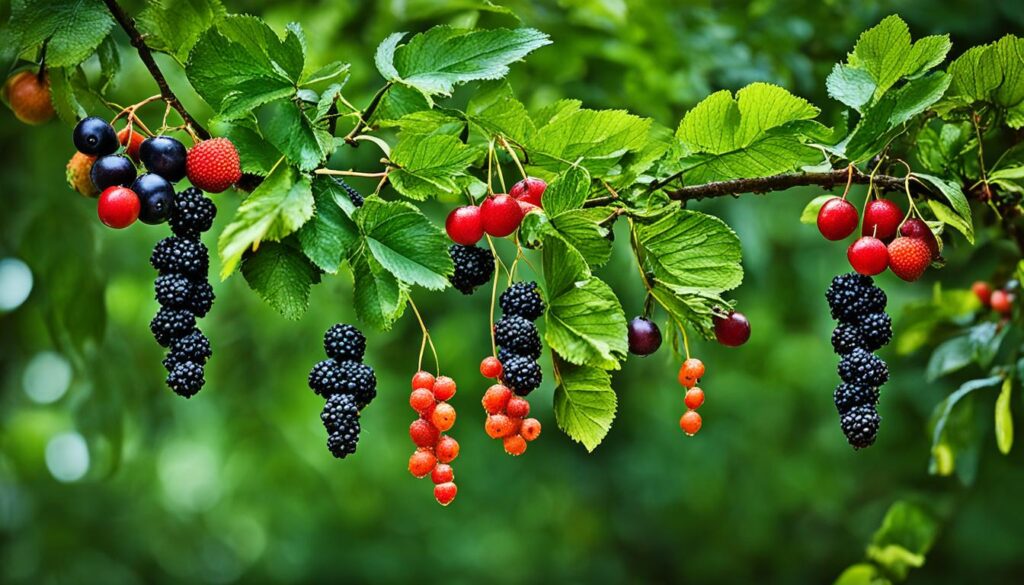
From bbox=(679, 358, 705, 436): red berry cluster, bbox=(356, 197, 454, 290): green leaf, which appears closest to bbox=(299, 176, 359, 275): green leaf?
bbox=(356, 197, 454, 290): green leaf

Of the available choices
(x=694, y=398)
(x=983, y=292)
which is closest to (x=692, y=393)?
(x=694, y=398)

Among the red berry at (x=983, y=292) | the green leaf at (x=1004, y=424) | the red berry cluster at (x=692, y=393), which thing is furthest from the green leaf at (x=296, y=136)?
the red berry at (x=983, y=292)

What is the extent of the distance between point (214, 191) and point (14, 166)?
262 centimetres

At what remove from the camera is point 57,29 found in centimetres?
117

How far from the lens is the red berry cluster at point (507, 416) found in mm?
1074

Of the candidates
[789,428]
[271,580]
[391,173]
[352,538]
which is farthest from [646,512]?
[391,173]

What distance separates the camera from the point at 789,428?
15.1ft

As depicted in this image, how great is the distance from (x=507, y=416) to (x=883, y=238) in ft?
1.49

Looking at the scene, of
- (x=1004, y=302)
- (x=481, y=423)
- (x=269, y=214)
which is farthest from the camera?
(x=481, y=423)

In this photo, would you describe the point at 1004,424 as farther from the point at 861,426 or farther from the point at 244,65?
the point at 244,65

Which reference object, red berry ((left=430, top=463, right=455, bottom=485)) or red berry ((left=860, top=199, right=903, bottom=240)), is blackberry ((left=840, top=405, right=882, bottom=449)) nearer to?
red berry ((left=860, top=199, right=903, bottom=240))

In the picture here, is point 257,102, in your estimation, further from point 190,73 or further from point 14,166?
point 14,166

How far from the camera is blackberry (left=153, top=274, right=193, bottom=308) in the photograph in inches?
41.8

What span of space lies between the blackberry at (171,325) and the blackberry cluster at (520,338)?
0.31 m
